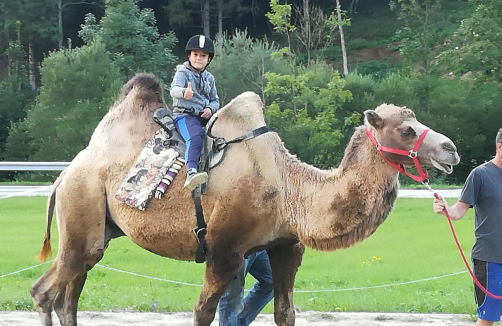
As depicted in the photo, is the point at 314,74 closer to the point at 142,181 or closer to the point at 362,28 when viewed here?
the point at 362,28

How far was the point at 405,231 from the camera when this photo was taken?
47.5 feet

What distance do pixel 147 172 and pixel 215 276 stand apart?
114cm

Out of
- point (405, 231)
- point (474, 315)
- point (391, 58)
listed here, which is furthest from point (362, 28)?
point (474, 315)

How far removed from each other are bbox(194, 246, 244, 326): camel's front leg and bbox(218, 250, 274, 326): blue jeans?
571 mm

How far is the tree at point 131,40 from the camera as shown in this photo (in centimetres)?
3931

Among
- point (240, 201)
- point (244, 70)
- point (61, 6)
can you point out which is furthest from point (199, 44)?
point (61, 6)

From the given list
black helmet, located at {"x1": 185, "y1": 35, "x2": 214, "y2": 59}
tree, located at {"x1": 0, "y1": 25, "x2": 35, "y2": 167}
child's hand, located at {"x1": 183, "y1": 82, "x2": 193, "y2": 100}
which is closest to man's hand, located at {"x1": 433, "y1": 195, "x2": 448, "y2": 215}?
child's hand, located at {"x1": 183, "y1": 82, "x2": 193, "y2": 100}

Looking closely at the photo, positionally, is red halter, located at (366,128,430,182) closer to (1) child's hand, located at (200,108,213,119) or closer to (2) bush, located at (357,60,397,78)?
(1) child's hand, located at (200,108,213,119)

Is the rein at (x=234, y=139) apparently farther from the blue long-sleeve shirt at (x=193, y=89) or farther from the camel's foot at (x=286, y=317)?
the camel's foot at (x=286, y=317)

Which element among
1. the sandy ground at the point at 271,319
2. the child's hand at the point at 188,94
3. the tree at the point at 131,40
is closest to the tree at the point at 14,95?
the tree at the point at 131,40

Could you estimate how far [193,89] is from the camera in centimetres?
641

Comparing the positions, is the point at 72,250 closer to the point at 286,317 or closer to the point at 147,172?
the point at 147,172

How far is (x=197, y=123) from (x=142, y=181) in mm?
717

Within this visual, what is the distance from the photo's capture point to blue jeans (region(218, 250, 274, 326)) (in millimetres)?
6734
